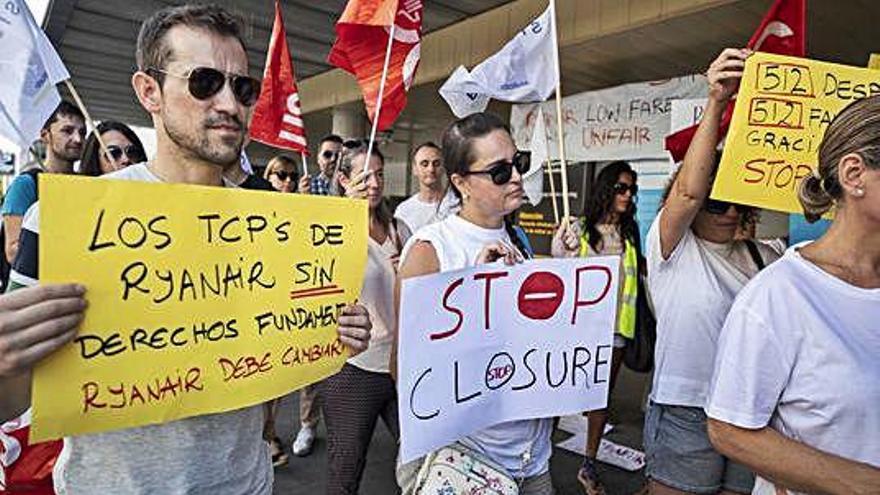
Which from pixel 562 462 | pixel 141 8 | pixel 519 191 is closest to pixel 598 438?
pixel 562 462

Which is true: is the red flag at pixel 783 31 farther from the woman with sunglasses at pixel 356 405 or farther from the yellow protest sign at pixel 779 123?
the woman with sunglasses at pixel 356 405

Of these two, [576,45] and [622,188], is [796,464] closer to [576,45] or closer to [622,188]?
[622,188]

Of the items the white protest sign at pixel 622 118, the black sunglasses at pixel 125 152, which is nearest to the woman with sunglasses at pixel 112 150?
the black sunglasses at pixel 125 152

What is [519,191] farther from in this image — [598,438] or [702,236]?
[598,438]

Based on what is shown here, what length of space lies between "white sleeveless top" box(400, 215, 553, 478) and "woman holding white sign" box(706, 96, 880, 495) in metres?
0.60

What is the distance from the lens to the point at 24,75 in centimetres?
191

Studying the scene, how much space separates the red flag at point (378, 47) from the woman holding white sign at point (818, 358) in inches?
66.7

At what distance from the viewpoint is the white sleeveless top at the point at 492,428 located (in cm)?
174

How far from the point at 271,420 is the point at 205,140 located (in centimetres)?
258

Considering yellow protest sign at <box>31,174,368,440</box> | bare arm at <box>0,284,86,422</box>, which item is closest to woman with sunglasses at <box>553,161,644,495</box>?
yellow protest sign at <box>31,174,368,440</box>

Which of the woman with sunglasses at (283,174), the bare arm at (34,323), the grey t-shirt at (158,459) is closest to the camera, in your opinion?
the bare arm at (34,323)

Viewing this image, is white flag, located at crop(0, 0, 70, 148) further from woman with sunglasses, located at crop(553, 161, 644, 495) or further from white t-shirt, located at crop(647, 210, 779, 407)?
woman with sunglasses, located at crop(553, 161, 644, 495)

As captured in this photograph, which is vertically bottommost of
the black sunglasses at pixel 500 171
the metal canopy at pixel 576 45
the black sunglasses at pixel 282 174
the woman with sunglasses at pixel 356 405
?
the woman with sunglasses at pixel 356 405

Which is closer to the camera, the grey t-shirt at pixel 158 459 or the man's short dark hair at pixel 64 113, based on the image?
the grey t-shirt at pixel 158 459
